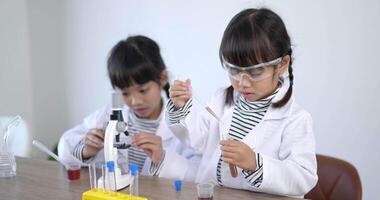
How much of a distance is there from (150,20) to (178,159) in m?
1.54

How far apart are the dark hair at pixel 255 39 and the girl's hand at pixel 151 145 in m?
0.38

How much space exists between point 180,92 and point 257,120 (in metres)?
0.27

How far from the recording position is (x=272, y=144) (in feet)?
3.59

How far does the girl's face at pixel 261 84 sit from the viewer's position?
3.45 feet

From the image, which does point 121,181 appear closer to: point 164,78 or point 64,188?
point 64,188

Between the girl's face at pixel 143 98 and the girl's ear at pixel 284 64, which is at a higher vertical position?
the girl's ear at pixel 284 64

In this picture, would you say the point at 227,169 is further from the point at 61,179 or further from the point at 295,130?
the point at 61,179

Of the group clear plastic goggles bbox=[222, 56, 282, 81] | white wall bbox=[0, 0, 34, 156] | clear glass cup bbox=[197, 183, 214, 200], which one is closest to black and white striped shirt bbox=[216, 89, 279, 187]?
clear plastic goggles bbox=[222, 56, 282, 81]

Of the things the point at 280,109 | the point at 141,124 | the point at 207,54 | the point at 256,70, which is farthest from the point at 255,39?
the point at 207,54

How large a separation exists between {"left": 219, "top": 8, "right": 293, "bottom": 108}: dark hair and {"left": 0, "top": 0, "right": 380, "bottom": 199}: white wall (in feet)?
2.92

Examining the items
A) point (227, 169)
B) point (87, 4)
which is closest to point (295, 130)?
point (227, 169)

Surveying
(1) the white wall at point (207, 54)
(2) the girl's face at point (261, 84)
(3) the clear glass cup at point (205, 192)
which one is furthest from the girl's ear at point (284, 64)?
(1) the white wall at point (207, 54)

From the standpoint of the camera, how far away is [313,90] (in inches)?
77.5

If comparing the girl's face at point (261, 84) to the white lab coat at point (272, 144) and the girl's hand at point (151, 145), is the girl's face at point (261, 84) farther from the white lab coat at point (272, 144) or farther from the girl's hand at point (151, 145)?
the girl's hand at point (151, 145)
